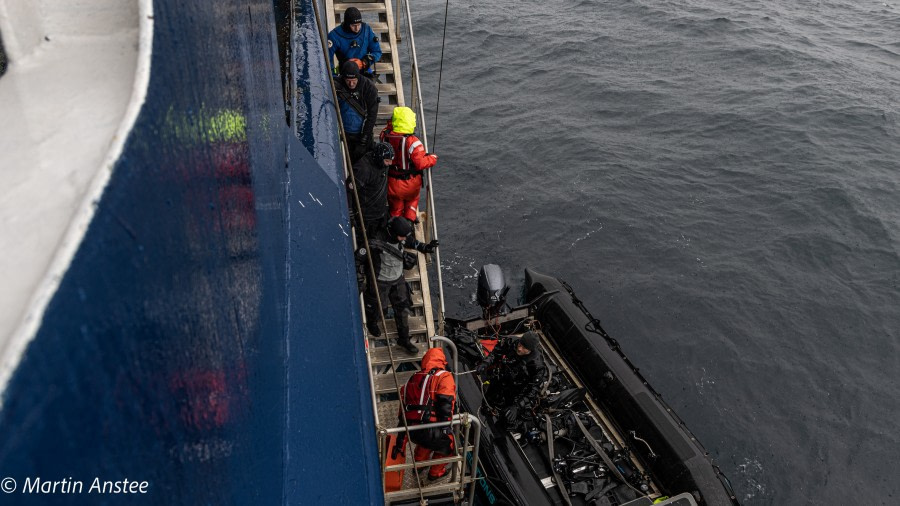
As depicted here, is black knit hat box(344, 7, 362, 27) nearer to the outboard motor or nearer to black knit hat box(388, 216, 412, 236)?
black knit hat box(388, 216, 412, 236)

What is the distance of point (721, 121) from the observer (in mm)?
19672

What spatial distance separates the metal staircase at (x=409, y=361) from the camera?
16.6 ft

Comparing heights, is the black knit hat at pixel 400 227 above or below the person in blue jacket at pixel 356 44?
below

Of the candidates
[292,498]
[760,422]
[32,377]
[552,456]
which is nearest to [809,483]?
[760,422]

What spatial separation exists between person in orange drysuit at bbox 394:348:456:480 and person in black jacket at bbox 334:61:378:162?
116 inches

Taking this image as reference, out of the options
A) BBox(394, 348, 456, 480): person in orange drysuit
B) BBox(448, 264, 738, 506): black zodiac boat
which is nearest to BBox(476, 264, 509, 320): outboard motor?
BBox(448, 264, 738, 506): black zodiac boat

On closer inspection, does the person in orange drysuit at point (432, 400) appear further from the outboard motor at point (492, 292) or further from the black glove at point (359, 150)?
the outboard motor at point (492, 292)

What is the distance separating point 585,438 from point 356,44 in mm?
6084

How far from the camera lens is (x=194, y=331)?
1.22m

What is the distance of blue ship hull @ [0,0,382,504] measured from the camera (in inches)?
29.0

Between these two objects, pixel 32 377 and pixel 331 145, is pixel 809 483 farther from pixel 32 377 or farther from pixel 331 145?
pixel 32 377

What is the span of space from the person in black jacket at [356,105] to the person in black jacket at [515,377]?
3059mm

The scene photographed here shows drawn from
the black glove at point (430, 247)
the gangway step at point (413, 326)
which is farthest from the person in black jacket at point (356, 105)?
the gangway step at point (413, 326)

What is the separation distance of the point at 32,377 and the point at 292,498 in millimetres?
1705
